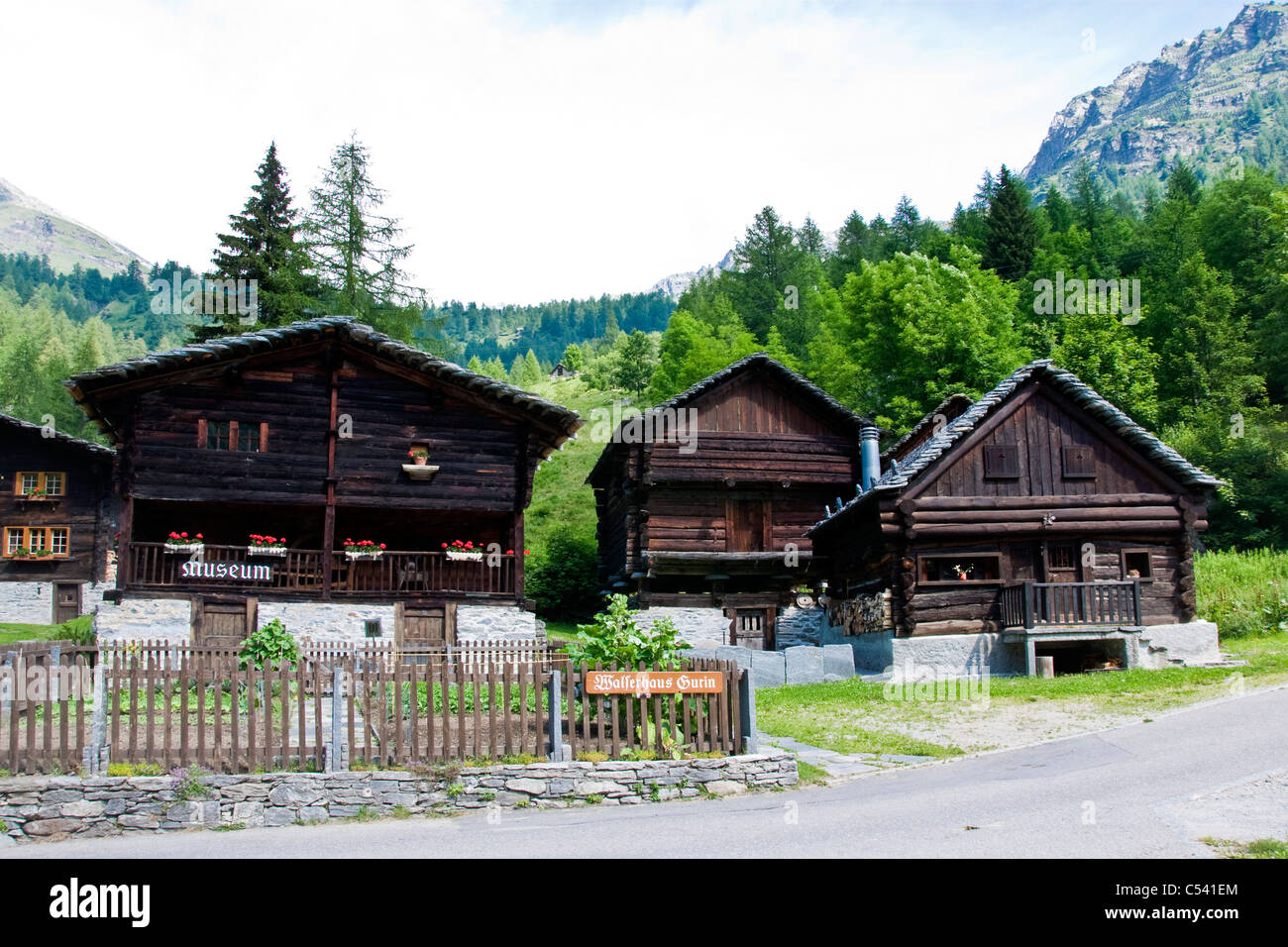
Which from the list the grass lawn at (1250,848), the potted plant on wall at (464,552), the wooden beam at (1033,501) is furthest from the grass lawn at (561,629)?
the grass lawn at (1250,848)

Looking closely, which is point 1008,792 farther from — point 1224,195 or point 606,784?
→ point 1224,195

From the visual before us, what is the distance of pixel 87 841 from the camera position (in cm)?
1097

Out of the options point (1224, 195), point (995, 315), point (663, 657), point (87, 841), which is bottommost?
point (87, 841)

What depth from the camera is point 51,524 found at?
43.3m

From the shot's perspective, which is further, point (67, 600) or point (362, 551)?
point (67, 600)

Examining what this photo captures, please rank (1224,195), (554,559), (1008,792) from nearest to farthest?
(1008,792) → (554,559) → (1224,195)

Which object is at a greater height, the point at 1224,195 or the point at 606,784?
the point at 1224,195

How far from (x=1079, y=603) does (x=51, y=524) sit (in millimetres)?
39966

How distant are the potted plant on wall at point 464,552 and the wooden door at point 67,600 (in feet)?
77.4

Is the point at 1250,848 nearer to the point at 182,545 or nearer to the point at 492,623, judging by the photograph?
the point at 492,623

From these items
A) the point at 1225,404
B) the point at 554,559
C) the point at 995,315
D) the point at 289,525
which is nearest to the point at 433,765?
the point at 289,525

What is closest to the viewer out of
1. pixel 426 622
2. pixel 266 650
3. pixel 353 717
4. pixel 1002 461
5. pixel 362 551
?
pixel 353 717

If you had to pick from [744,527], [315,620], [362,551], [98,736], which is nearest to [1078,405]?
[744,527]

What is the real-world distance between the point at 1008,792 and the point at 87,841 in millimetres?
10220
